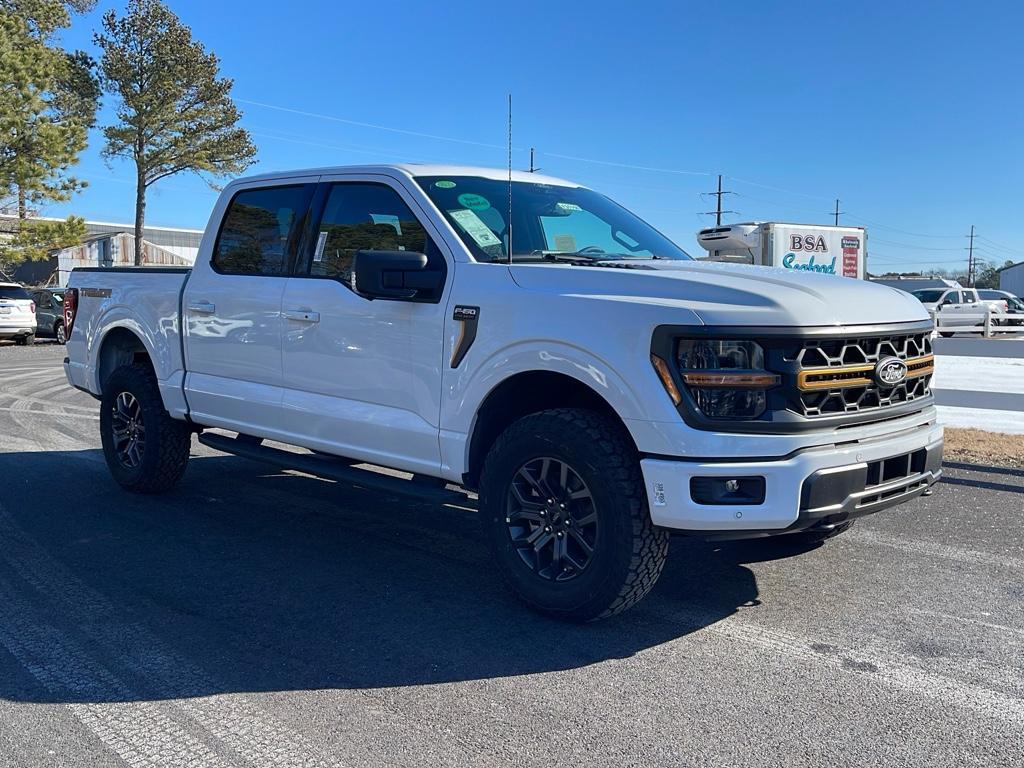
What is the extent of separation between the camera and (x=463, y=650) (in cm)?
393

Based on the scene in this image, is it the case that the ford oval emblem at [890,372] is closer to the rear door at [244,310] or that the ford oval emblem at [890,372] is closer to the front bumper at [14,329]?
the rear door at [244,310]

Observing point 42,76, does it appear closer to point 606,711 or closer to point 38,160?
point 38,160

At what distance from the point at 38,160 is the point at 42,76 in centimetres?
262

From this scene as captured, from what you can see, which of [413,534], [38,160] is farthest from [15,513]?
[38,160]

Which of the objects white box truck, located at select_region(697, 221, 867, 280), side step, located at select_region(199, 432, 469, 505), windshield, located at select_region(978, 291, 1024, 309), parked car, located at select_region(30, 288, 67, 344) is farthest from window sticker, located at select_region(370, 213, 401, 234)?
windshield, located at select_region(978, 291, 1024, 309)

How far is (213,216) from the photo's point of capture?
633 cm

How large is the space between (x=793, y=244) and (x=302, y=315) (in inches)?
949

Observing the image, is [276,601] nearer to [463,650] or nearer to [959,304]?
[463,650]

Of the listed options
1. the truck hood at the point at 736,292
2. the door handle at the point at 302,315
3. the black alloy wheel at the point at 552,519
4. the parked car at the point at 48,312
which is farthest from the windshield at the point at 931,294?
the black alloy wheel at the point at 552,519

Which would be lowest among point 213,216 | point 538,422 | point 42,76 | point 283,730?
point 283,730

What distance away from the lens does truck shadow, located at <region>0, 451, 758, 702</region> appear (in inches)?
147

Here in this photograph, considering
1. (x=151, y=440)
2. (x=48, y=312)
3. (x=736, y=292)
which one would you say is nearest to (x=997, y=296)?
(x=48, y=312)

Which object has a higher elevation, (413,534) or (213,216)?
(213,216)

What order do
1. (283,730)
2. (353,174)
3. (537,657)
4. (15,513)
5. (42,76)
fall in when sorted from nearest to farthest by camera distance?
(283,730), (537,657), (353,174), (15,513), (42,76)
